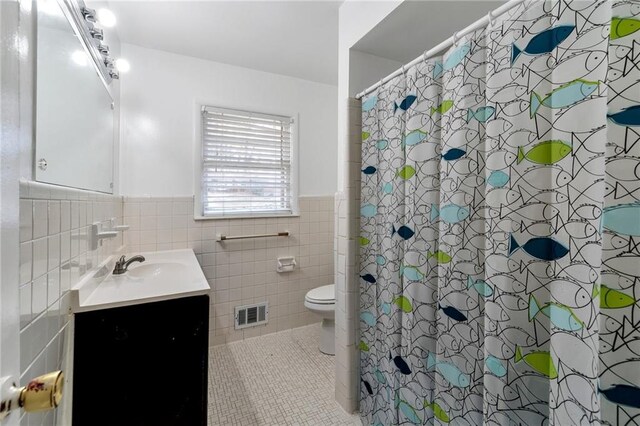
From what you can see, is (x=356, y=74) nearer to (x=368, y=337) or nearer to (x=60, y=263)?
(x=368, y=337)

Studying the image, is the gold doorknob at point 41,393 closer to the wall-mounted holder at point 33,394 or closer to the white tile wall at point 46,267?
the wall-mounted holder at point 33,394

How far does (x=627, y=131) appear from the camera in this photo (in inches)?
22.1

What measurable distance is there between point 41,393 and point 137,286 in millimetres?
1010

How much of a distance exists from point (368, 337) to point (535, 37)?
1.45 meters

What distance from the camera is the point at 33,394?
417mm

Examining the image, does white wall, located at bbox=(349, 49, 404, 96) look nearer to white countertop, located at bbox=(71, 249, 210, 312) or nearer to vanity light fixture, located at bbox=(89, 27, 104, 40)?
vanity light fixture, located at bbox=(89, 27, 104, 40)

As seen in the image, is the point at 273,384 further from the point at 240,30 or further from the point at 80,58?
the point at 240,30

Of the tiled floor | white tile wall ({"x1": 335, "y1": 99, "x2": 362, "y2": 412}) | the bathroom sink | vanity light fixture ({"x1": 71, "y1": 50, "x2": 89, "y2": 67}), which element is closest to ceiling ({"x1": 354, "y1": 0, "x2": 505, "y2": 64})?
white tile wall ({"x1": 335, "y1": 99, "x2": 362, "y2": 412})

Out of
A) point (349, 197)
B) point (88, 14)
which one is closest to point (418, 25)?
point (349, 197)

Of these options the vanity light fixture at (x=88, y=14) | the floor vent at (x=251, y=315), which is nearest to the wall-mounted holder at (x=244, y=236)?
the floor vent at (x=251, y=315)

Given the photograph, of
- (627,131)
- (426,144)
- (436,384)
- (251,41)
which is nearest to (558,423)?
(436,384)

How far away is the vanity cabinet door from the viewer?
1.05m

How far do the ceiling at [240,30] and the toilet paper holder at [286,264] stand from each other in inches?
68.5

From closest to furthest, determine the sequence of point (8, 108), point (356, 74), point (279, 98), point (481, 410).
A: 1. point (8, 108)
2. point (481, 410)
3. point (356, 74)
4. point (279, 98)
